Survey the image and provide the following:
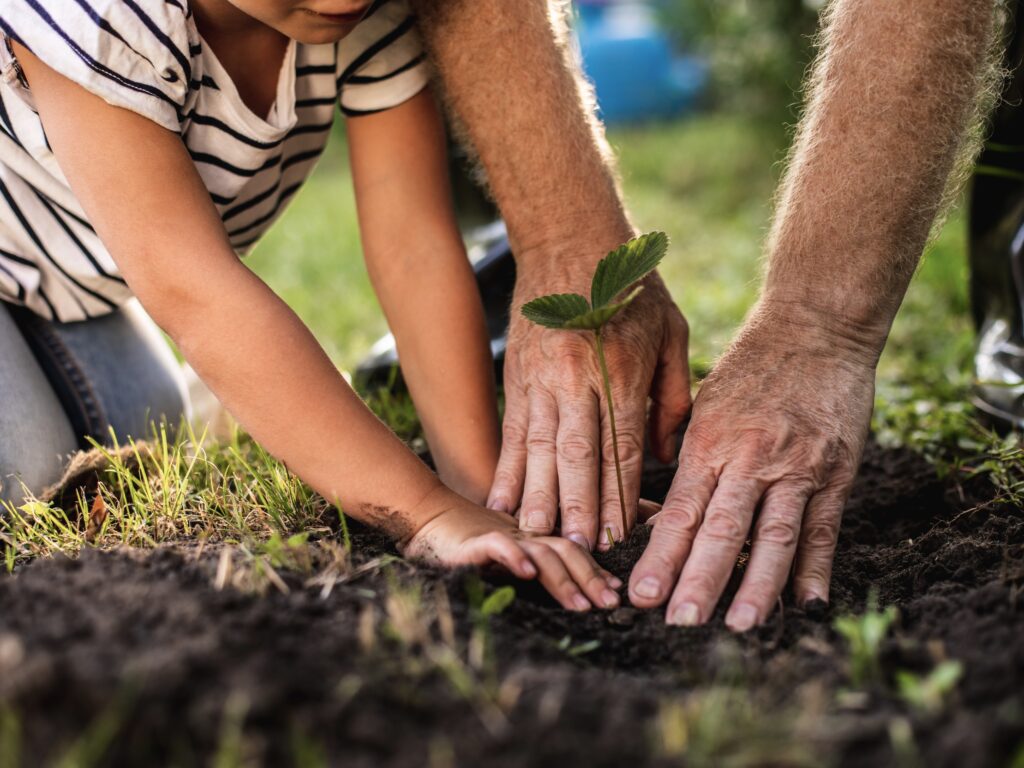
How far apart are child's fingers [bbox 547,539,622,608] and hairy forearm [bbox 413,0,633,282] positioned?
1.86 feet

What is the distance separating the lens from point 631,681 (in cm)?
102

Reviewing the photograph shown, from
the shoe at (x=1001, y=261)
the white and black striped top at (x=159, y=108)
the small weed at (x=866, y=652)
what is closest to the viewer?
the small weed at (x=866, y=652)

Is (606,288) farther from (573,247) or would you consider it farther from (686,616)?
(686,616)

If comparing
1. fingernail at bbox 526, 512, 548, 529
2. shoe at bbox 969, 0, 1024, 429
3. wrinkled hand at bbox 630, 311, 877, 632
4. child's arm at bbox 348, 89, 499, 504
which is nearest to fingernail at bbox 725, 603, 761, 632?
wrinkled hand at bbox 630, 311, 877, 632

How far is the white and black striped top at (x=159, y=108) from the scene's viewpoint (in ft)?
4.45

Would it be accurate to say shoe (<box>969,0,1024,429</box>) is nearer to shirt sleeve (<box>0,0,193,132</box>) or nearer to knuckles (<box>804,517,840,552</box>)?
knuckles (<box>804,517,840,552</box>)

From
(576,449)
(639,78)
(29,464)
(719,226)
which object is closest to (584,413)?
(576,449)

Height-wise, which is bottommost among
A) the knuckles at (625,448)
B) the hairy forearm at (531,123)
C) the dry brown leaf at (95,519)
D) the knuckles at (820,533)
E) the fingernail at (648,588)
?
the knuckles at (820,533)

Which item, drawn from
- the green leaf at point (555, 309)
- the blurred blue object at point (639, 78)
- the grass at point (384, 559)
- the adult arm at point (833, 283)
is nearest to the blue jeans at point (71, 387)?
the grass at point (384, 559)

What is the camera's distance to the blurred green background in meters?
2.55

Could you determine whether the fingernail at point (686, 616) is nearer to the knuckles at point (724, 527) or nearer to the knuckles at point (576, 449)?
the knuckles at point (724, 527)

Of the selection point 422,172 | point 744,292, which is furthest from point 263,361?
point 744,292

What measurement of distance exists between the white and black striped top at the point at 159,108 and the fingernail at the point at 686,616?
97 centimetres

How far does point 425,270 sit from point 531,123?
330mm
